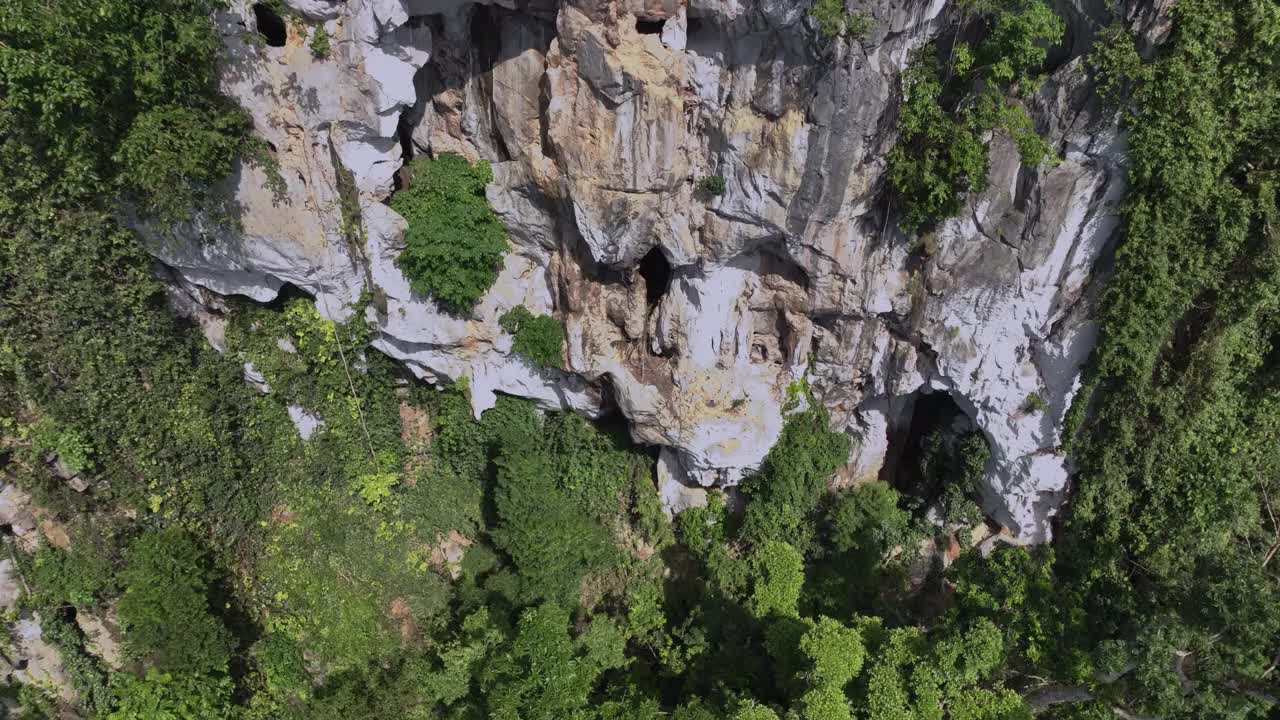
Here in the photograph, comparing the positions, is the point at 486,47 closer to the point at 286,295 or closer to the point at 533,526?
the point at 286,295

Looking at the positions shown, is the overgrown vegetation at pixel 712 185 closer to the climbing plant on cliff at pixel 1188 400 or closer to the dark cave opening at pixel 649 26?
the dark cave opening at pixel 649 26

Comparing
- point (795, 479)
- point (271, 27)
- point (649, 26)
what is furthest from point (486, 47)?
point (795, 479)

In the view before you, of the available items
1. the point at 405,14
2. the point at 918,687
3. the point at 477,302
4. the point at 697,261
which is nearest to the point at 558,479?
the point at 477,302

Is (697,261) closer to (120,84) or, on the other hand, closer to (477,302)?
(477,302)

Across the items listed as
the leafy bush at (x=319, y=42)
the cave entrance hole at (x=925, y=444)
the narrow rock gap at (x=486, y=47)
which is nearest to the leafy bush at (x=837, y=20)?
the narrow rock gap at (x=486, y=47)

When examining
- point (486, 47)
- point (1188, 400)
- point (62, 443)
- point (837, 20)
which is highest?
point (837, 20)

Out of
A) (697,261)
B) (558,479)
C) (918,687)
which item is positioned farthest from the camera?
(558,479)
